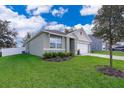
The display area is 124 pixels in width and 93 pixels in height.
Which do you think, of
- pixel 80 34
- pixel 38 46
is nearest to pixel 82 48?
pixel 80 34

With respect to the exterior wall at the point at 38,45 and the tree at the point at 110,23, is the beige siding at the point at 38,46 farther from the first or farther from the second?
the tree at the point at 110,23

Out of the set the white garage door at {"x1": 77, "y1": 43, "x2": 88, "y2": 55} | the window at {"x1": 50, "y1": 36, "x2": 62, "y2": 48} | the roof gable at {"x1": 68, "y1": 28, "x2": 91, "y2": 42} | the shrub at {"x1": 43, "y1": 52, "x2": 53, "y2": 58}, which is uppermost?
the roof gable at {"x1": 68, "y1": 28, "x2": 91, "y2": 42}

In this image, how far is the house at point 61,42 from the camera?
45.6 ft

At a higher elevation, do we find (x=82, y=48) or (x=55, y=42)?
(x=55, y=42)

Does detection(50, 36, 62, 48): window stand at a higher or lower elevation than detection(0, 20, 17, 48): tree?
lower

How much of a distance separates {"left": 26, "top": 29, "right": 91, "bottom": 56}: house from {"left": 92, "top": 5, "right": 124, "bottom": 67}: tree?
622 cm

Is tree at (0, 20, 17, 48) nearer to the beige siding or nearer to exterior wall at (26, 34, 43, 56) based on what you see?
exterior wall at (26, 34, 43, 56)

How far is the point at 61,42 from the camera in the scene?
14891mm

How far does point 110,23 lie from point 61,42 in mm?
7508

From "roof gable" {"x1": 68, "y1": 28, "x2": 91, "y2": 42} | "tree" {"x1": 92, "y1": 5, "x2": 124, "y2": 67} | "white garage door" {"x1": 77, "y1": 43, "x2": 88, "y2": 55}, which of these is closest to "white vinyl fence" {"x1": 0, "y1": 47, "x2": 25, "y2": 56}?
"roof gable" {"x1": 68, "y1": 28, "x2": 91, "y2": 42}

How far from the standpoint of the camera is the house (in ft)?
45.6

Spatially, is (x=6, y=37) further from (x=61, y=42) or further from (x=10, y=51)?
(x=61, y=42)

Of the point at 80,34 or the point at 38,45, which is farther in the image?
the point at 80,34
